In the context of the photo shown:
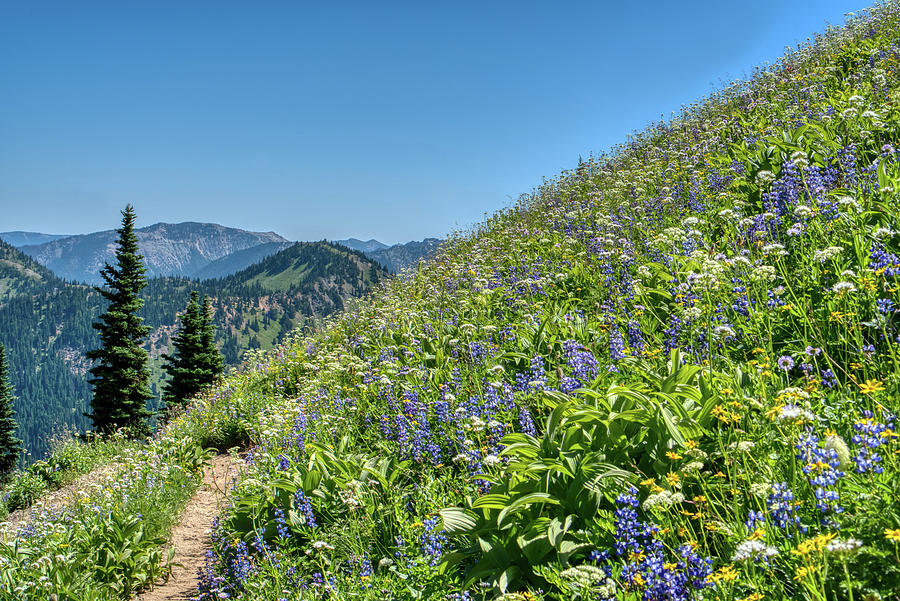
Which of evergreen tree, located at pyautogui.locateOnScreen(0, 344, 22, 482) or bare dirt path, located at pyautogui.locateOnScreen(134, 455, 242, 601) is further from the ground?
bare dirt path, located at pyautogui.locateOnScreen(134, 455, 242, 601)

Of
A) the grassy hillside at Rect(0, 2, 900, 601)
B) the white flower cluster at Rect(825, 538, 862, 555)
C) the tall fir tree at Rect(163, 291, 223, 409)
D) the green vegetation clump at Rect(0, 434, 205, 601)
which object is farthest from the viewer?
the tall fir tree at Rect(163, 291, 223, 409)

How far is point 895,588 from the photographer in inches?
71.0

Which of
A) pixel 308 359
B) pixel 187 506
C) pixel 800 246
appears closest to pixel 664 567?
pixel 800 246

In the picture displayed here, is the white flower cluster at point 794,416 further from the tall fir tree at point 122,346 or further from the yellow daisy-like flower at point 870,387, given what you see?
the tall fir tree at point 122,346

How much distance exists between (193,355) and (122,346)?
5741mm

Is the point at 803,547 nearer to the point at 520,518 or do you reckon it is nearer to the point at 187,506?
the point at 520,518

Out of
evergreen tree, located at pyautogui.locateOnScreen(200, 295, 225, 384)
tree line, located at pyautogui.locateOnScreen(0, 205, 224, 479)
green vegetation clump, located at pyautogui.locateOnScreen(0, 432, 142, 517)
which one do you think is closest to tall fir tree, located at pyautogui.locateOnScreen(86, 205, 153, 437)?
tree line, located at pyautogui.locateOnScreen(0, 205, 224, 479)

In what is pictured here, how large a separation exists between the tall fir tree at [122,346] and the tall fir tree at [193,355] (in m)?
3.81

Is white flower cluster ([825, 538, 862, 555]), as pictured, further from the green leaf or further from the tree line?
the tree line

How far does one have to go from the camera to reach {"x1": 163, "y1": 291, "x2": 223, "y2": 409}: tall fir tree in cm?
4066

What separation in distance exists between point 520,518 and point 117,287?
4067 centimetres

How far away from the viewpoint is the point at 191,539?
6883mm

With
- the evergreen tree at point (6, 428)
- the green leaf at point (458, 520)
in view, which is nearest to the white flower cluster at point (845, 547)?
the green leaf at point (458, 520)

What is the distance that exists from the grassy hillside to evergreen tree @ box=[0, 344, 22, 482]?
160 feet
